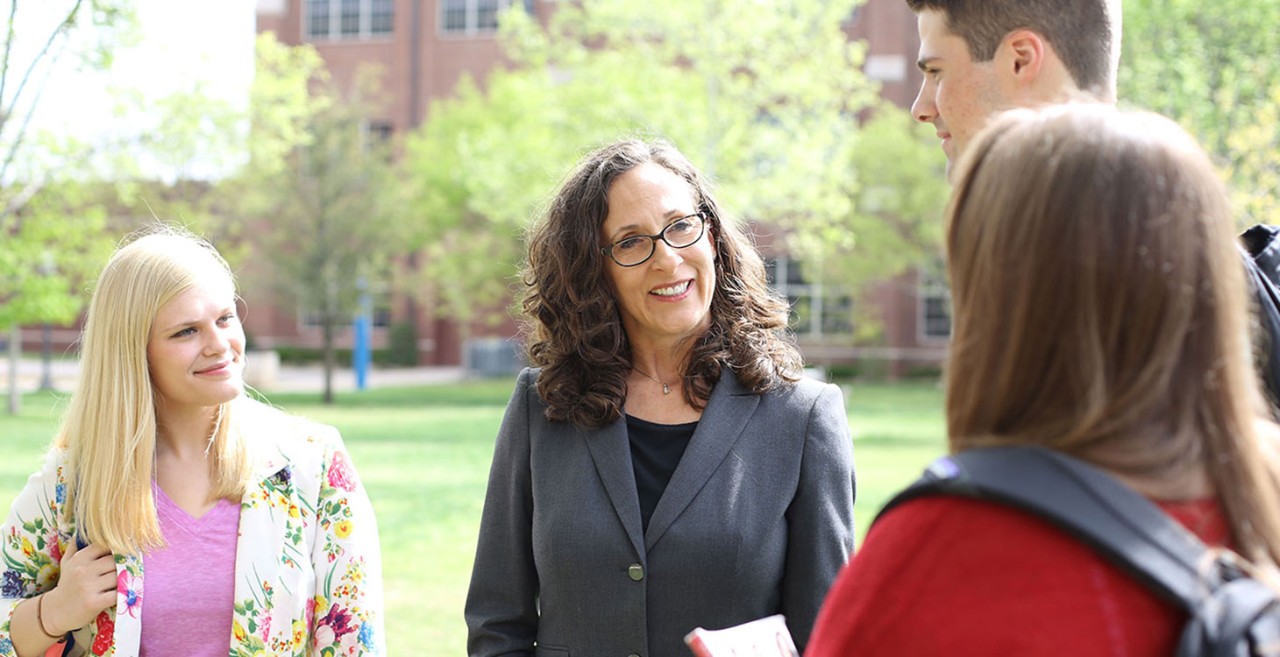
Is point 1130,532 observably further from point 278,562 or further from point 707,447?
point 278,562

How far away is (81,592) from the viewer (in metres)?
2.96

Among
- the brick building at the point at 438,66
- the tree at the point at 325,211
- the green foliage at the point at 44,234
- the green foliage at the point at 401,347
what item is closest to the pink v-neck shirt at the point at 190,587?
the green foliage at the point at 44,234

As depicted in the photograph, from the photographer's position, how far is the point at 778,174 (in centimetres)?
2675

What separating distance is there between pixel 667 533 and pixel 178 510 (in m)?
1.29

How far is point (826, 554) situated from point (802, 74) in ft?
81.2

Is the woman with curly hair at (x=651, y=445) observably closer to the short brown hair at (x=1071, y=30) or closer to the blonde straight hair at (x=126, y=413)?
the blonde straight hair at (x=126, y=413)

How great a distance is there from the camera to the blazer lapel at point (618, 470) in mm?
2762

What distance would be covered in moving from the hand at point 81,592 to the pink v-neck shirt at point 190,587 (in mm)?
87

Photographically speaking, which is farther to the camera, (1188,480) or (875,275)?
(875,275)

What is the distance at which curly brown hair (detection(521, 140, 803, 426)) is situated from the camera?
2992mm

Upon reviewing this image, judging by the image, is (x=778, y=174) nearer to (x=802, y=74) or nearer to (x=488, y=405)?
(x=802, y=74)

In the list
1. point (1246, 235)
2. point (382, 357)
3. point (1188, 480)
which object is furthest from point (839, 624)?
point (382, 357)

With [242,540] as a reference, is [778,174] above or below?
above

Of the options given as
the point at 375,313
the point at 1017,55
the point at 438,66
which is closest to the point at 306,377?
the point at 375,313
